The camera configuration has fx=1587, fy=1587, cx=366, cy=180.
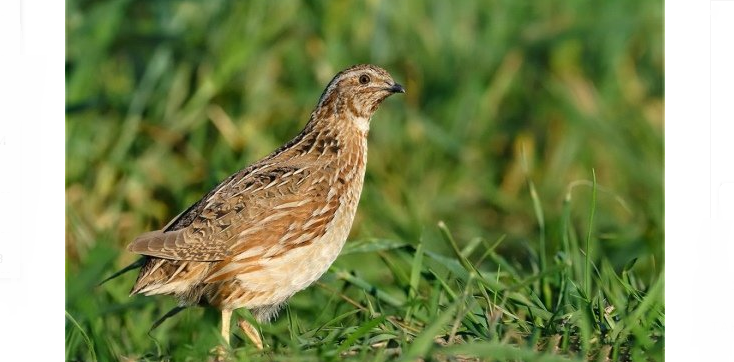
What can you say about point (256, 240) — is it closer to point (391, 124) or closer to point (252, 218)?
point (252, 218)

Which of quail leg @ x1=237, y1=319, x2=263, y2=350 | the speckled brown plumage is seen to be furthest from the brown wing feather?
quail leg @ x1=237, y1=319, x2=263, y2=350

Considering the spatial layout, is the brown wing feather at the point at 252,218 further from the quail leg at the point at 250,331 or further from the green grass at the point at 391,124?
the green grass at the point at 391,124

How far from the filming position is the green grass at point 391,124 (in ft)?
25.7

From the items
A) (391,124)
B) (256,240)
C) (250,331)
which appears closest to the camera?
(256,240)

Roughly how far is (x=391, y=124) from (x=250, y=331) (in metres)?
3.01

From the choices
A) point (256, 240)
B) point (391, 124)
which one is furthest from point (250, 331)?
point (391, 124)

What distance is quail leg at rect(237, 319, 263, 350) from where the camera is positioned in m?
6.07

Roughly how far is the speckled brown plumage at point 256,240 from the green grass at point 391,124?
67cm

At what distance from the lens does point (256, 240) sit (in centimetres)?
606

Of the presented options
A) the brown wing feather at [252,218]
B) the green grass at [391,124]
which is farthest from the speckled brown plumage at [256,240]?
the green grass at [391,124]

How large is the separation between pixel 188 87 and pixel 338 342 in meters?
3.09

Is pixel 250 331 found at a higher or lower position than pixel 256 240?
lower

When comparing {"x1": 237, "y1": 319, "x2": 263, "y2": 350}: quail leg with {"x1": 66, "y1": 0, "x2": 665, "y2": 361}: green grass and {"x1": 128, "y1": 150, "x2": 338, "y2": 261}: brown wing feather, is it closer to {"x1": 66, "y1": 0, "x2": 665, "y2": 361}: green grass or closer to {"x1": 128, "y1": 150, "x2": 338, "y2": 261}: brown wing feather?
{"x1": 128, "y1": 150, "x2": 338, "y2": 261}: brown wing feather

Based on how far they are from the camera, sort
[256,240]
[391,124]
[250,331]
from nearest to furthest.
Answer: [256,240] → [250,331] → [391,124]
